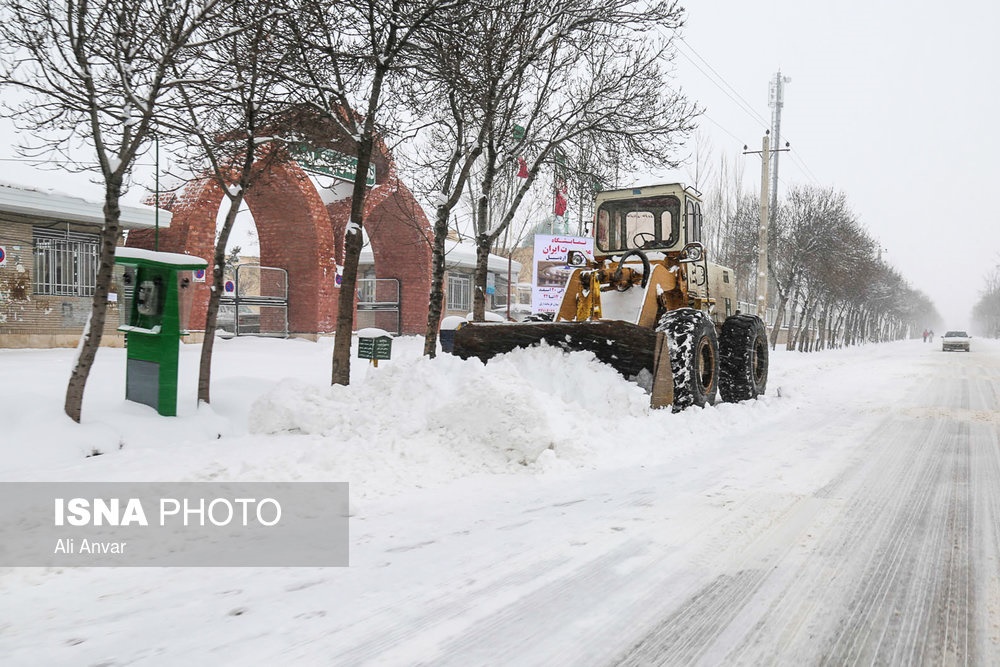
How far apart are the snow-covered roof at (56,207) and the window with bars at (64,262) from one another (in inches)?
19.4

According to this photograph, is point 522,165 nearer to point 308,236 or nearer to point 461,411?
point 308,236

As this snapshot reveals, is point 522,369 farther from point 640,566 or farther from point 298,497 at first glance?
point 640,566

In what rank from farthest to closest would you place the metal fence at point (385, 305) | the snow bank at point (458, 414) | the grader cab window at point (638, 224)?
the metal fence at point (385, 305), the grader cab window at point (638, 224), the snow bank at point (458, 414)

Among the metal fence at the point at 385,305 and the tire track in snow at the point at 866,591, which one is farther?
the metal fence at the point at 385,305

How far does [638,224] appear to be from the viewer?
372 inches

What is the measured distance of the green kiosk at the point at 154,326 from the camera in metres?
7.42

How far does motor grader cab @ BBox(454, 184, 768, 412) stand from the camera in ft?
24.0

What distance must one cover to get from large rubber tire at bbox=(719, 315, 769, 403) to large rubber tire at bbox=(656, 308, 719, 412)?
161 centimetres

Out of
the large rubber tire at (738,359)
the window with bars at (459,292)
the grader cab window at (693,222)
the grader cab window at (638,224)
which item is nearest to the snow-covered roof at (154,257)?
the grader cab window at (638,224)

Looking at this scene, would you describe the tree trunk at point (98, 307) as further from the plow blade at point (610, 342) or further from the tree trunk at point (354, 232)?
the plow blade at point (610, 342)

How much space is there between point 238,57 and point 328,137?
188cm

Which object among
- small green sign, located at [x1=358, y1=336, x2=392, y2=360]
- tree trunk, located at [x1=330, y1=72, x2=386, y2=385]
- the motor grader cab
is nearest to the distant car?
the motor grader cab

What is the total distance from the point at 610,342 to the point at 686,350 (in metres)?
1.05

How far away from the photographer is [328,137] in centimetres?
913
